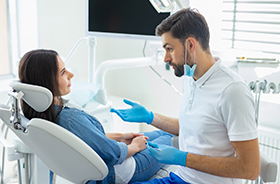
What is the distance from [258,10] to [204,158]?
135cm

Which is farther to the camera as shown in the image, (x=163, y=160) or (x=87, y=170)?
(x=163, y=160)

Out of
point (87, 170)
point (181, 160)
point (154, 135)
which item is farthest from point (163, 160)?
point (154, 135)

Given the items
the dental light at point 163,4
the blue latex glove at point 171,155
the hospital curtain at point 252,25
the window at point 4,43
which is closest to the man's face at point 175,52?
the dental light at point 163,4

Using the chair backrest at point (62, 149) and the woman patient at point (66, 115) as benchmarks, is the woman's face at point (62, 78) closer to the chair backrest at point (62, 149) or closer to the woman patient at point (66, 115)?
the woman patient at point (66, 115)

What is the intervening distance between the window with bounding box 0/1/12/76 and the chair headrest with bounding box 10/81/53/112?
1.64 metres

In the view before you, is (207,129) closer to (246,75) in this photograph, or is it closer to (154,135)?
(154,135)

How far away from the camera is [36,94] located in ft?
3.54

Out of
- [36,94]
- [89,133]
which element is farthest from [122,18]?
[36,94]

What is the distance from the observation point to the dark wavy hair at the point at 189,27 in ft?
4.25

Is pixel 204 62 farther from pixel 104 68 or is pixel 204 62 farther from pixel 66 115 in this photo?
pixel 104 68

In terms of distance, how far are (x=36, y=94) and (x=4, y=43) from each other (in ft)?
5.65

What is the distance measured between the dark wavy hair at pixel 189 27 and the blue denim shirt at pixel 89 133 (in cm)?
51

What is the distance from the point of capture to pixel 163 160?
1.31 meters

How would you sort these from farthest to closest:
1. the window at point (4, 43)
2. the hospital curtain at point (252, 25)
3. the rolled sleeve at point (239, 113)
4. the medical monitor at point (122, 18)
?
the window at point (4, 43) < the hospital curtain at point (252, 25) < the medical monitor at point (122, 18) < the rolled sleeve at point (239, 113)
